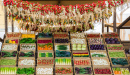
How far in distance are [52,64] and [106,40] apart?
6.65 ft

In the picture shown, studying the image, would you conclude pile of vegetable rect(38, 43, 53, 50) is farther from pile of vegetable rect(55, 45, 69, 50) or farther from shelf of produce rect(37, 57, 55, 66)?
shelf of produce rect(37, 57, 55, 66)

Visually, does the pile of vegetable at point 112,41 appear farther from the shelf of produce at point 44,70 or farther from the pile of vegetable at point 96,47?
the shelf of produce at point 44,70

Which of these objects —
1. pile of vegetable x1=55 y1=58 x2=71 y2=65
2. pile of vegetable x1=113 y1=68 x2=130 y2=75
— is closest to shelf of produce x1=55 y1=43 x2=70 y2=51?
pile of vegetable x1=55 y1=58 x2=71 y2=65

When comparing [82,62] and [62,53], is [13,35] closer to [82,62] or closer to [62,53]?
[62,53]

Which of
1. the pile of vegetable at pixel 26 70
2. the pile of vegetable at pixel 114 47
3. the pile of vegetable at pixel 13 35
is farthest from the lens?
the pile of vegetable at pixel 13 35

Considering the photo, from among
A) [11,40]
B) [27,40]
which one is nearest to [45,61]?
[27,40]

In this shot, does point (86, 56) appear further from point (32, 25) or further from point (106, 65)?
point (32, 25)

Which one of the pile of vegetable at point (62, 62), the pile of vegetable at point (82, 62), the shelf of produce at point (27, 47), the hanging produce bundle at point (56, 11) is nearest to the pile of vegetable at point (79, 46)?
the pile of vegetable at point (82, 62)

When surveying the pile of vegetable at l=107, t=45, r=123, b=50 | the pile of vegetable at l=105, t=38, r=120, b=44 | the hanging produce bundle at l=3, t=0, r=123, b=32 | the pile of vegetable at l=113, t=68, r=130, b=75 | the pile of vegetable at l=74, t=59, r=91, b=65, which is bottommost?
the pile of vegetable at l=113, t=68, r=130, b=75

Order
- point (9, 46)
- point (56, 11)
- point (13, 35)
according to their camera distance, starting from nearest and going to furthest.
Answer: point (56, 11)
point (9, 46)
point (13, 35)

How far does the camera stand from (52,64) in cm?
504

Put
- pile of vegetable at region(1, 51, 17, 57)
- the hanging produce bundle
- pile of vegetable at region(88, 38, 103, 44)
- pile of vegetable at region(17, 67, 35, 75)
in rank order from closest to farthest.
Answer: the hanging produce bundle, pile of vegetable at region(17, 67, 35, 75), pile of vegetable at region(1, 51, 17, 57), pile of vegetable at region(88, 38, 103, 44)

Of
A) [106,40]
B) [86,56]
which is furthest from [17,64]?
[106,40]

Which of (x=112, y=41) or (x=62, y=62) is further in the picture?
(x=112, y=41)
